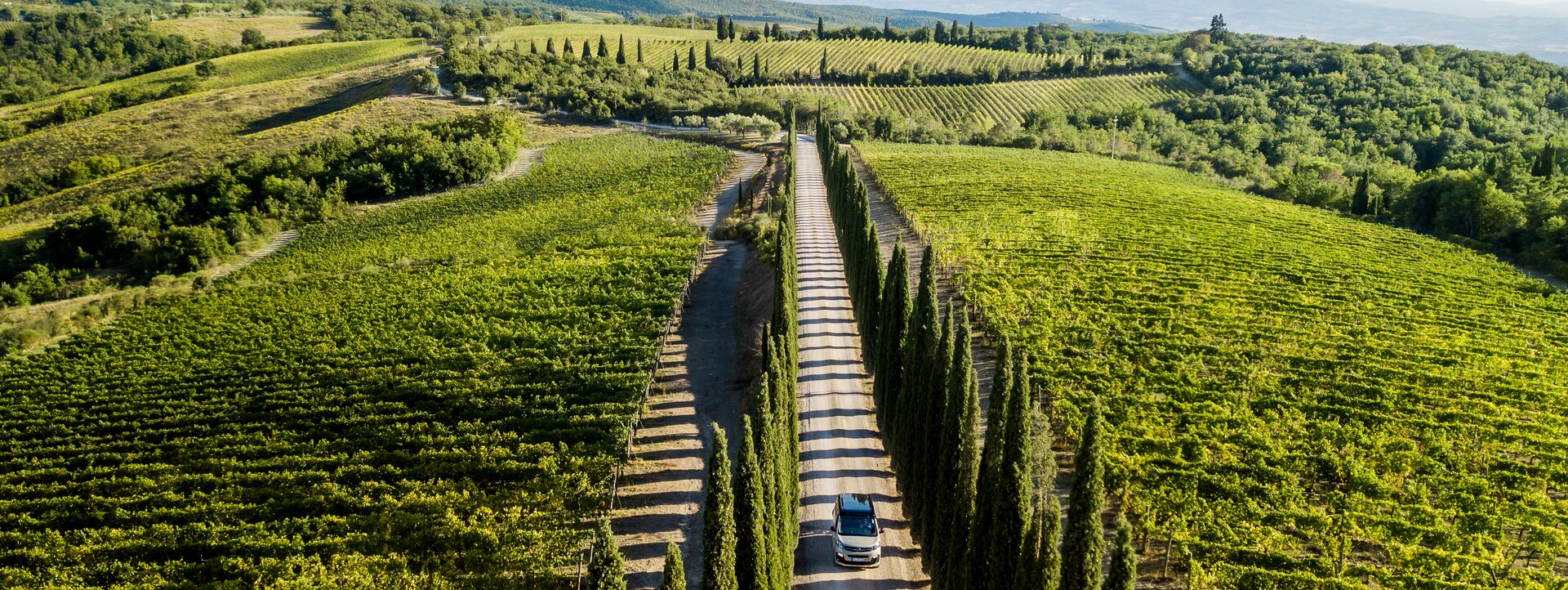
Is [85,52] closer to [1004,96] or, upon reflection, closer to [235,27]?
[235,27]

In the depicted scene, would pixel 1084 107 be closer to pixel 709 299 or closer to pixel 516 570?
pixel 709 299

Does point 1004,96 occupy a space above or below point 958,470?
above

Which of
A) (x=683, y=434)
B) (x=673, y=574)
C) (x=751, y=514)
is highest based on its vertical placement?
(x=673, y=574)

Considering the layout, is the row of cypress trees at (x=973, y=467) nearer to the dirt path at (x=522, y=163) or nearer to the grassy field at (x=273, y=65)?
the dirt path at (x=522, y=163)

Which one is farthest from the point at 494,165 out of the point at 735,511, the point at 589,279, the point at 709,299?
the point at 735,511

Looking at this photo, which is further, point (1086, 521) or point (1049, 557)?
point (1049, 557)

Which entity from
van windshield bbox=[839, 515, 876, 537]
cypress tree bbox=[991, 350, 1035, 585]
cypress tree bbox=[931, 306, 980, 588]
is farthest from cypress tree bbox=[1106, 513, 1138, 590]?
van windshield bbox=[839, 515, 876, 537]

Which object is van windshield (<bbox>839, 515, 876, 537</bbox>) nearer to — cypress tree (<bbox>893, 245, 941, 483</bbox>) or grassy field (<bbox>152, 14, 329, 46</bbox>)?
cypress tree (<bbox>893, 245, 941, 483</bbox>)

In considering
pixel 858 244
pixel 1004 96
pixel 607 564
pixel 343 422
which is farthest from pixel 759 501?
pixel 1004 96
